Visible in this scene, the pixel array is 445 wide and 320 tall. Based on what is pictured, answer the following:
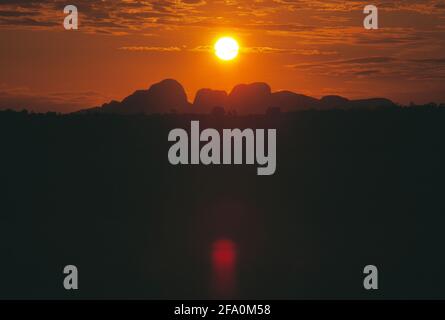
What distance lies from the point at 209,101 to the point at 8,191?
171ft

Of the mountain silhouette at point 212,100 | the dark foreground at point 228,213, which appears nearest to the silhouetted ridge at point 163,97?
the mountain silhouette at point 212,100

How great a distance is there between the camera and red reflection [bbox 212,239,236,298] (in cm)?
1579

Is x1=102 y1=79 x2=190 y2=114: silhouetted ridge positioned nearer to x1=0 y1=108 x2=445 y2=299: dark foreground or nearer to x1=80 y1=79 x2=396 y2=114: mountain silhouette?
x1=80 y1=79 x2=396 y2=114: mountain silhouette

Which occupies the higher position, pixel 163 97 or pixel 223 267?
pixel 163 97

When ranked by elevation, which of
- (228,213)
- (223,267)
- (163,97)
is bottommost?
(223,267)

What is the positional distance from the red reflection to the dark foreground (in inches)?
2.9

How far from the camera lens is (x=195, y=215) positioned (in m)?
24.0

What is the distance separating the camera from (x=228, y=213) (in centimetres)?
2386

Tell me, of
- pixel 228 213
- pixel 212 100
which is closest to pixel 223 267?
pixel 228 213

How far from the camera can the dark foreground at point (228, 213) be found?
54.3 feet

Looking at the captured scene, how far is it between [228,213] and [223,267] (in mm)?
6472

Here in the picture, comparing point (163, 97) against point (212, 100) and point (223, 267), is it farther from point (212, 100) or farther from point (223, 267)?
point (223, 267)

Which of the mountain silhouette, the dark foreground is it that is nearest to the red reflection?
the dark foreground

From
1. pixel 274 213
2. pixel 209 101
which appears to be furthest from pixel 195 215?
pixel 209 101
